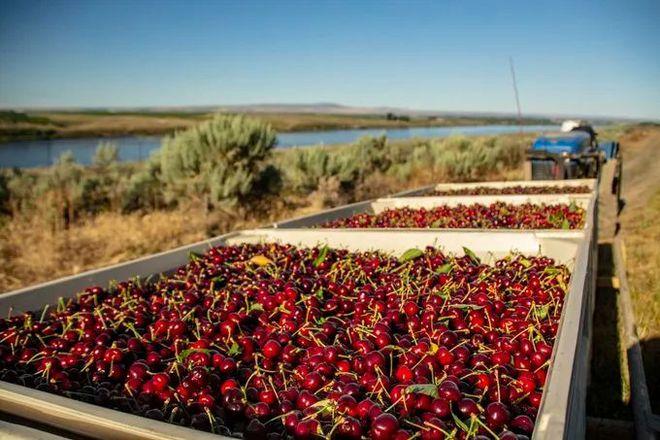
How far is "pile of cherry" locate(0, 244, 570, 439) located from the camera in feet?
4.28

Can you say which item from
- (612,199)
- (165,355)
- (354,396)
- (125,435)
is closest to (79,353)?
(165,355)

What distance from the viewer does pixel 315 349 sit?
1729 mm

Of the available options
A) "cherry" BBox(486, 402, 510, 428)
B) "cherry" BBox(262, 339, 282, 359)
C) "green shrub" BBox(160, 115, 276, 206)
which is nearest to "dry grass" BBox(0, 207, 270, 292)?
"green shrub" BBox(160, 115, 276, 206)

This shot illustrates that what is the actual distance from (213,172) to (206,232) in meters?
1.89

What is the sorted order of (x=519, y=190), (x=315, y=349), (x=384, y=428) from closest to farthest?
(x=384, y=428) → (x=315, y=349) → (x=519, y=190)

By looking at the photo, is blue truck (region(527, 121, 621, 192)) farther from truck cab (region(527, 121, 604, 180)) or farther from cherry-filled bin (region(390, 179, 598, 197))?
cherry-filled bin (region(390, 179, 598, 197))

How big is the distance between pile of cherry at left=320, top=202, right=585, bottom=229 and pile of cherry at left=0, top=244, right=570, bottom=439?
5.98ft

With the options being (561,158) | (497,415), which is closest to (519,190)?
(561,158)

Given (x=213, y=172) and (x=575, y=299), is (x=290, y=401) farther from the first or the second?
(x=213, y=172)

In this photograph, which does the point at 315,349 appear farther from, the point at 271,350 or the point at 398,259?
the point at 398,259

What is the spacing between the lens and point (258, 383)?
5.11 ft

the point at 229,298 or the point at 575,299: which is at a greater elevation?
the point at 575,299

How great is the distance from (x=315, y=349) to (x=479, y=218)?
11.6 ft

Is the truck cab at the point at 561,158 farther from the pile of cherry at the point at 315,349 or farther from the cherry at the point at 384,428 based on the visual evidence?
the cherry at the point at 384,428
